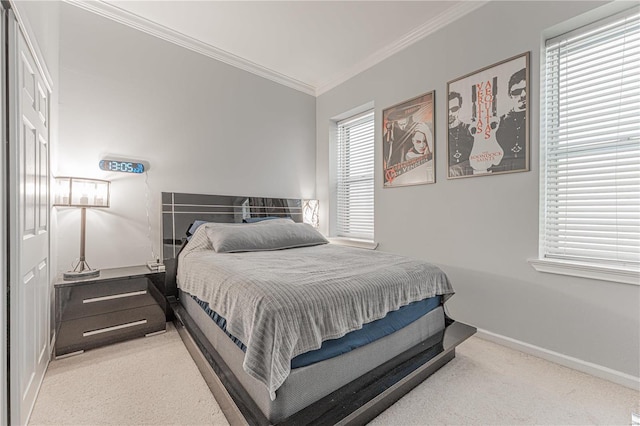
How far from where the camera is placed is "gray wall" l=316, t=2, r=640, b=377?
1843mm

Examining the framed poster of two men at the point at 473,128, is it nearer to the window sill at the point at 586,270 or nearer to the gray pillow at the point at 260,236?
the window sill at the point at 586,270

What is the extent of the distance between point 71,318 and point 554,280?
356 centimetres

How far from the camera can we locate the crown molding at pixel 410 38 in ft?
8.17

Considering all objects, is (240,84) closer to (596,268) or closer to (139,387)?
(139,387)

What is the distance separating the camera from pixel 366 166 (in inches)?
149

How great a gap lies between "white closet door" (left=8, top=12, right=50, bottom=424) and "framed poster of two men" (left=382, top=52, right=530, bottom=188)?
2.95 meters

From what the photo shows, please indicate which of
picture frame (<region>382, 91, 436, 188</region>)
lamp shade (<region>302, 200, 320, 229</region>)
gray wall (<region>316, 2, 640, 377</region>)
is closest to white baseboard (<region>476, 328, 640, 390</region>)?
gray wall (<region>316, 2, 640, 377</region>)

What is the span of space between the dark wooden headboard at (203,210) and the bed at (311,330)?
543 millimetres

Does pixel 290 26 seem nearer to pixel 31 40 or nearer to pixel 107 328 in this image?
pixel 31 40

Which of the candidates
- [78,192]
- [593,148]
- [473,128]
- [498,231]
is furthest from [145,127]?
[593,148]

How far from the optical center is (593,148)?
193 cm

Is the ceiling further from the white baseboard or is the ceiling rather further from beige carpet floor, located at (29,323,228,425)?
beige carpet floor, located at (29,323,228,425)

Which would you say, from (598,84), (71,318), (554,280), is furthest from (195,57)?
(554,280)

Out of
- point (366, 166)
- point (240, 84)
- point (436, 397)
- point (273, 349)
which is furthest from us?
point (366, 166)
